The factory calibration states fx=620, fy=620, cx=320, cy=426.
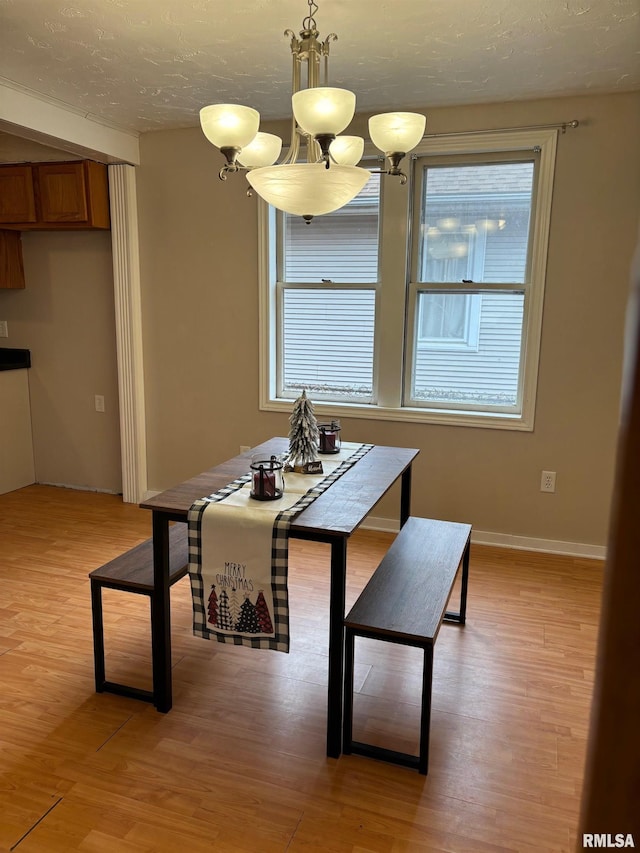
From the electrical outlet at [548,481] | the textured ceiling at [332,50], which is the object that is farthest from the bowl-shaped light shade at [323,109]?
the electrical outlet at [548,481]

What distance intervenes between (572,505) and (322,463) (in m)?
1.73

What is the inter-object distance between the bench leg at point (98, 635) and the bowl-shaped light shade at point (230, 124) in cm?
156

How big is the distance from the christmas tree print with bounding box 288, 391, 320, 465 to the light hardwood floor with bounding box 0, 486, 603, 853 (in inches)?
31.6

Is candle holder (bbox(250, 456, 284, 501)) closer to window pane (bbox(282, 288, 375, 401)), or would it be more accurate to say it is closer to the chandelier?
the chandelier

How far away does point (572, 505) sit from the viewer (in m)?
3.51

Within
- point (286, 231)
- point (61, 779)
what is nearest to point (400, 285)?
point (286, 231)

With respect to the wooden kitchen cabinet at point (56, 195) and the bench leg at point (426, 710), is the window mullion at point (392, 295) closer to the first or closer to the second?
the wooden kitchen cabinet at point (56, 195)

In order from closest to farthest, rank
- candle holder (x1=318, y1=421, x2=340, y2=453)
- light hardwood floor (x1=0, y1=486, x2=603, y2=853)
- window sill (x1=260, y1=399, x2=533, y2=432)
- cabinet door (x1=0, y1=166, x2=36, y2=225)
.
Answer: light hardwood floor (x1=0, y1=486, x2=603, y2=853)
candle holder (x1=318, y1=421, x2=340, y2=453)
window sill (x1=260, y1=399, x2=533, y2=432)
cabinet door (x1=0, y1=166, x2=36, y2=225)

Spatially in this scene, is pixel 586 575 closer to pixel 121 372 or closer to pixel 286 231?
pixel 286 231

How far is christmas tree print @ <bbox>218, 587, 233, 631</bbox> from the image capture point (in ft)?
6.47

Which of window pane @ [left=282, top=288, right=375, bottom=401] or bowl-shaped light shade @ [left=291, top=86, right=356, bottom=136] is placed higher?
bowl-shaped light shade @ [left=291, top=86, right=356, bottom=136]

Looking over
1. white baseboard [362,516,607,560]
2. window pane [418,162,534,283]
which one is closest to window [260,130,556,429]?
window pane [418,162,534,283]

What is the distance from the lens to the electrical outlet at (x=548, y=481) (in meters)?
3.51

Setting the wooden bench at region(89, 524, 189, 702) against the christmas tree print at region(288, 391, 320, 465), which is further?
the christmas tree print at region(288, 391, 320, 465)
